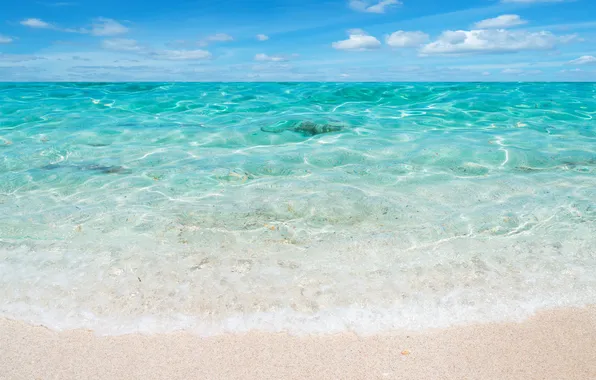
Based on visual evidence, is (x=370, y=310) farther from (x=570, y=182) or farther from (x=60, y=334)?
(x=570, y=182)

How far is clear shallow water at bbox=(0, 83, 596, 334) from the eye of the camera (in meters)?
→ 3.05

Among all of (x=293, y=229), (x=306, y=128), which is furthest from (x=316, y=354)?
(x=306, y=128)

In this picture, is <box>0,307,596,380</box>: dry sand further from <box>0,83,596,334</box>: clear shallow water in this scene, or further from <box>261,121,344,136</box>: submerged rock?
<box>261,121,344,136</box>: submerged rock

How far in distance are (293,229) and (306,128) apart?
6.56 meters

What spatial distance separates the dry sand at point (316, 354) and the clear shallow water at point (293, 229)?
0.15 metres

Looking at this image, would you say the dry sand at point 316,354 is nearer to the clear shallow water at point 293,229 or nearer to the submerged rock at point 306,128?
the clear shallow water at point 293,229

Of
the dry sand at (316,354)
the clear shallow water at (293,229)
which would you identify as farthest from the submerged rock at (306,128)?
the dry sand at (316,354)

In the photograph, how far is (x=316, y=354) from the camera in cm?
256

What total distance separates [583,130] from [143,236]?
1182 centimetres

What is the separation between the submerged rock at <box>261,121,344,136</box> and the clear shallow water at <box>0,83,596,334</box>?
18 cm

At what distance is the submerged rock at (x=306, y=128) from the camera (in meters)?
10.4

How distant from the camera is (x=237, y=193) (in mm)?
5715

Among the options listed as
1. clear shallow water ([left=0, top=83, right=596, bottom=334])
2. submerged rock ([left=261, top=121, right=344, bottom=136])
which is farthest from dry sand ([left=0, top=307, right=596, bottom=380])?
submerged rock ([left=261, top=121, right=344, bottom=136])

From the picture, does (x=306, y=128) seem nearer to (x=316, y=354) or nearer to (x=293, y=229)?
(x=293, y=229)
